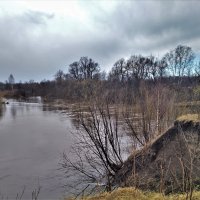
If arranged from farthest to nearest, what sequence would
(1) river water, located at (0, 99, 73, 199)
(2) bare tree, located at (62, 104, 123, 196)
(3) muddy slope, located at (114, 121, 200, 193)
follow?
(1) river water, located at (0, 99, 73, 199) → (2) bare tree, located at (62, 104, 123, 196) → (3) muddy slope, located at (114, 121, 200, 193)

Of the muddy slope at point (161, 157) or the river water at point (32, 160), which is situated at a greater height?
the muddy slope at point (161, 157)

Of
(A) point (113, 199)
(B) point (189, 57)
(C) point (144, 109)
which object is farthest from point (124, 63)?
(A) point (113, 199)

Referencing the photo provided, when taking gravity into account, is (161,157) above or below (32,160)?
above

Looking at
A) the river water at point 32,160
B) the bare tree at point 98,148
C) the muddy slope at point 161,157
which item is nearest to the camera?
the muddy slope at point 161,157

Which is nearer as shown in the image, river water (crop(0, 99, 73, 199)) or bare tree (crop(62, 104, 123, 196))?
bare tree (crop(62, 104, 123, 196))

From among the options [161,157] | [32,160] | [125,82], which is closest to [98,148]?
[161,157]

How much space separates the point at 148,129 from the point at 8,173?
585cm

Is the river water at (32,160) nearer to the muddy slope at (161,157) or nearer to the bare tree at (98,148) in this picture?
the bare tree at (98,148)

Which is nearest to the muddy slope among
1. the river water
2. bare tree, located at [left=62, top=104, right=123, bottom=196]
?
bare tree, located at [left=62, top=104, right=123, bottom=196]

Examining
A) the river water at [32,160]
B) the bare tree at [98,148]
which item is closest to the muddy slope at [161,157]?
the bare tree at [98,148]

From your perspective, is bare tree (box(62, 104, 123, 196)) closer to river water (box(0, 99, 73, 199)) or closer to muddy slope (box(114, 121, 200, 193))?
muddy slope (box(114, 121, 200, 193))

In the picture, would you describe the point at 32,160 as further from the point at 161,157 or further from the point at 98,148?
the point at 161,157

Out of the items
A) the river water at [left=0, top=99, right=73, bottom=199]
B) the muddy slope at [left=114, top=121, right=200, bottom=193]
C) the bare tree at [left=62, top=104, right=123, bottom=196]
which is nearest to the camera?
the muddy slope at [left=114, top=121, right=200, bottom=193]

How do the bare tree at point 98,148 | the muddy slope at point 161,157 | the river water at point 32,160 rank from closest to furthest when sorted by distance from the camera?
1. the muddy slope at point 161,157
2. the bare tree at point 98,148
3. the river water at point 32,160
